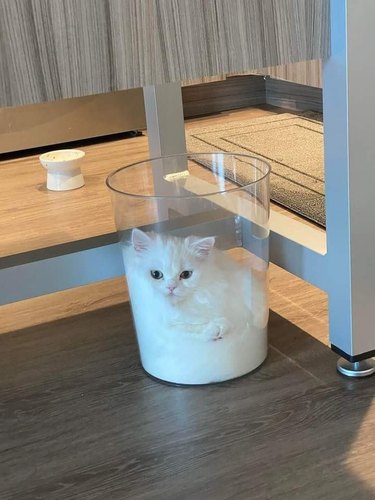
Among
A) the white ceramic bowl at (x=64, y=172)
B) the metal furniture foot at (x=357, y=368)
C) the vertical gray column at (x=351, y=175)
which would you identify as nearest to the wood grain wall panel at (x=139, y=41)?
the vertical gray column at (x=351, y=175)

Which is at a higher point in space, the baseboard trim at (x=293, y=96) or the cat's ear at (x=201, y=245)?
the cat's ear at (x=201, y=245)

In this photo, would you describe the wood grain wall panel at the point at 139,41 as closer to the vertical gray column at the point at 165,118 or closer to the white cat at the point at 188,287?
the white cat at the point at 188,287

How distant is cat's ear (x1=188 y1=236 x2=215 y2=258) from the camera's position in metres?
0.89

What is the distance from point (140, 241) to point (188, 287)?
0.27 feet

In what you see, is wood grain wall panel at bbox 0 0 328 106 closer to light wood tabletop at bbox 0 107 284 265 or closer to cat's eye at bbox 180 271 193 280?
cat's eye at bbox 180 271 193 280

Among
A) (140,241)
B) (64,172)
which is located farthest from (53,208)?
(140,241)

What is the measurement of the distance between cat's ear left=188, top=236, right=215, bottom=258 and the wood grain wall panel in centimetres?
21

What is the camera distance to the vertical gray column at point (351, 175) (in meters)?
0.79

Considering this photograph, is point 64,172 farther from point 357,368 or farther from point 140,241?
point 357,368

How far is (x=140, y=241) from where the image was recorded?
897mm

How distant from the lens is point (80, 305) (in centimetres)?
120

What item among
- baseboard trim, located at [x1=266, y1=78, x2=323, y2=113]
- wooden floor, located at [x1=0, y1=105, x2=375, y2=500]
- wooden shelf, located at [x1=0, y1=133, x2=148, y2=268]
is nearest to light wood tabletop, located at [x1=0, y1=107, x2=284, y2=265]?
wooden shelf, located at [x1=0, y1=133, x2=148, y2=268]

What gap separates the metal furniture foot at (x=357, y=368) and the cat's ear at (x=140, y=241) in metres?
0.29

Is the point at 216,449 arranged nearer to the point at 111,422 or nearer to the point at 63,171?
the point at 111,422
